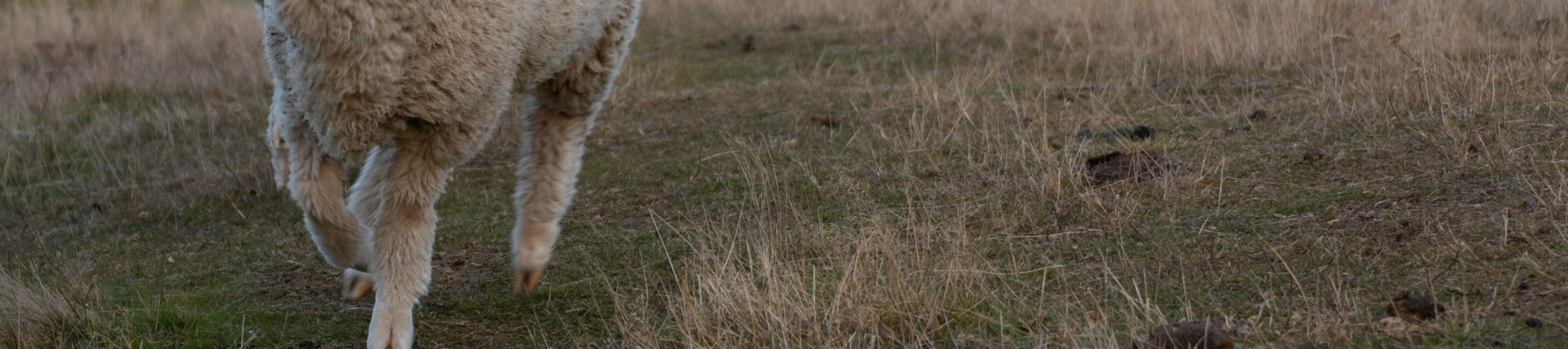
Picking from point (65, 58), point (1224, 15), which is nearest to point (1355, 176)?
point (1224, 15)

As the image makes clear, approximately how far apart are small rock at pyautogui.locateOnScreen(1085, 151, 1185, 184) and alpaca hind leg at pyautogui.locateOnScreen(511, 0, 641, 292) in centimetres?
154

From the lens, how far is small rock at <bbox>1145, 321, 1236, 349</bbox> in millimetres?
2596

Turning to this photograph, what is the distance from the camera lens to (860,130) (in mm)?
5961

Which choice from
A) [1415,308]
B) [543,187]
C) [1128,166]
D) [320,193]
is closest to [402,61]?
[320,193]

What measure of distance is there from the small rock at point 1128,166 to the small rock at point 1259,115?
2.82 feet

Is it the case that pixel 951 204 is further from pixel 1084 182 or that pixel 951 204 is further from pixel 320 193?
pixel 320 193

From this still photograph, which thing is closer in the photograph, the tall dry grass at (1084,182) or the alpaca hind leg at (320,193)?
the tall dry grass at (1084,182)

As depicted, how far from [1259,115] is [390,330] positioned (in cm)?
337

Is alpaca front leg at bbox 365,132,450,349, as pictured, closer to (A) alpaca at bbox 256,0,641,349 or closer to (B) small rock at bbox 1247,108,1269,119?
(A) alpaca at bbox 256,0,641,349

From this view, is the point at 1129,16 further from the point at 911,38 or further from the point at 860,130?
the point at 860,130

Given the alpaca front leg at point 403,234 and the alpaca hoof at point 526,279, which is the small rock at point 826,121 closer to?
the alpaca hoof at point 526,279

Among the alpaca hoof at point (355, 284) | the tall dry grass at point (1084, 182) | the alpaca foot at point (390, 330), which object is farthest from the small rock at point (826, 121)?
the alpaca foot at point (390, 330)

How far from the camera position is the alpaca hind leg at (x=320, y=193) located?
354cm

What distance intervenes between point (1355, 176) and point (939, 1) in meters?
6.38
